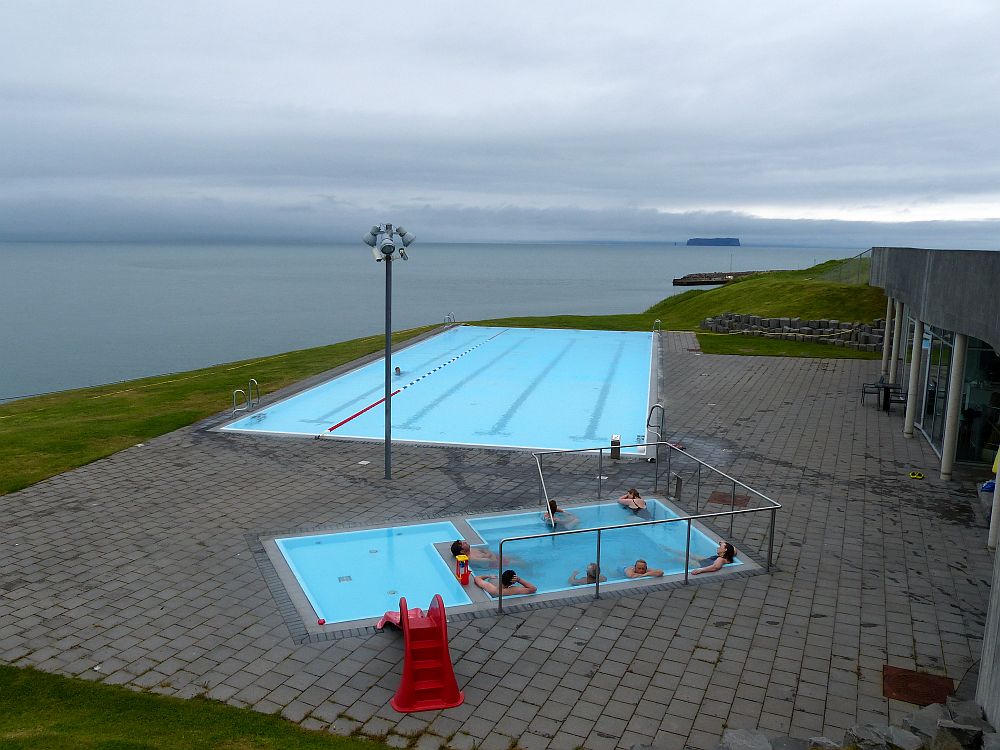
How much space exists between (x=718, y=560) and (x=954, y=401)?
605 centimetres

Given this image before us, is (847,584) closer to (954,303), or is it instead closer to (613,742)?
(613,742)

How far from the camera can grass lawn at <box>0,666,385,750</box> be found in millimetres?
5465

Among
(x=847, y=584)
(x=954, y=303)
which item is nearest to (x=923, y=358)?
(x=954, y=303)

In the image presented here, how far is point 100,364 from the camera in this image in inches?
1690

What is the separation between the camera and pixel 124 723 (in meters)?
5.84

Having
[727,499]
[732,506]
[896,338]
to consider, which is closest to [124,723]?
[732,506]

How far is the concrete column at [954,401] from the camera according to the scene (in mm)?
12156

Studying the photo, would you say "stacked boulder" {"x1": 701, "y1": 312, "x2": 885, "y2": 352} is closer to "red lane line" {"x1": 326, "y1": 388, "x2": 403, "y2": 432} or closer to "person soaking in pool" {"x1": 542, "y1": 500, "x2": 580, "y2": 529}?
"red lane line" {"x1": 326, "y1": 388, "x2": 403, "y2": 432}

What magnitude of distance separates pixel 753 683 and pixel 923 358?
37.5ft

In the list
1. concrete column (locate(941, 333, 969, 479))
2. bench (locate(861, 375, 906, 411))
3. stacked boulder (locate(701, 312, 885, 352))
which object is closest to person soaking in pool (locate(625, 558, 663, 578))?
concrete column (locate(941, 333, 969, 479))

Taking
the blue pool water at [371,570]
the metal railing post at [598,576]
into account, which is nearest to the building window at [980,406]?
the metal railing post at [598,576]

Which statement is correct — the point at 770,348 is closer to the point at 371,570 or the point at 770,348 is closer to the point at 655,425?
the point at 655,425

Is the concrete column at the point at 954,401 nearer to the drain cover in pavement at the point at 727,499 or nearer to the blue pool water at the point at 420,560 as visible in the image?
the drain cover in pavement at the point at 727,499

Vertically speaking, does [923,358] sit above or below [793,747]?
above
